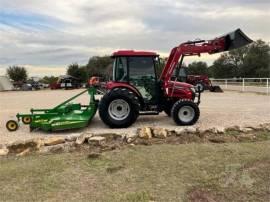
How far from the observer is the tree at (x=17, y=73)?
97.9 metres

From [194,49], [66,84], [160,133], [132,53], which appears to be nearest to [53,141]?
[160,133]

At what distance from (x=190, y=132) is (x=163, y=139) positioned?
0.76 meters

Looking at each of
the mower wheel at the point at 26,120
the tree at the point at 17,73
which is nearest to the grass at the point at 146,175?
the mower wheel at the point at 26,120

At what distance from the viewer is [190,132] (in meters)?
10.1

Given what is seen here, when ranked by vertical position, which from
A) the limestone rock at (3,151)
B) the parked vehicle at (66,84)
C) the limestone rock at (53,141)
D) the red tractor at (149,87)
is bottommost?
the parked vehicle at (66,84)

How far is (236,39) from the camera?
41.1ft

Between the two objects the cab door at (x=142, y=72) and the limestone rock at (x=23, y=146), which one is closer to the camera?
the limestone rock at (x=23, y=146)

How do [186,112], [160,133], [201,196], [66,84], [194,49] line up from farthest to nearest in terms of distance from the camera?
[66,84]
[194,49]
[186,112]
[160,133]
[201,196]

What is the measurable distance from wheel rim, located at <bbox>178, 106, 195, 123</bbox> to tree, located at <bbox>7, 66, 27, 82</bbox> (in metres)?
89.5

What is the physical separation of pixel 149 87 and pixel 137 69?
0.63 meters

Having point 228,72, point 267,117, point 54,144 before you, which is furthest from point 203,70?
point 54,144

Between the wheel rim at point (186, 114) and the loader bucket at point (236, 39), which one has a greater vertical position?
the loader bucket at point (236, 39)

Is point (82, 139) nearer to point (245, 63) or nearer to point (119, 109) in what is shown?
point (119, 109)

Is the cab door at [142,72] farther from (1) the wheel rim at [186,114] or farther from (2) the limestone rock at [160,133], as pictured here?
(2) the limestone rock at [160,133]
